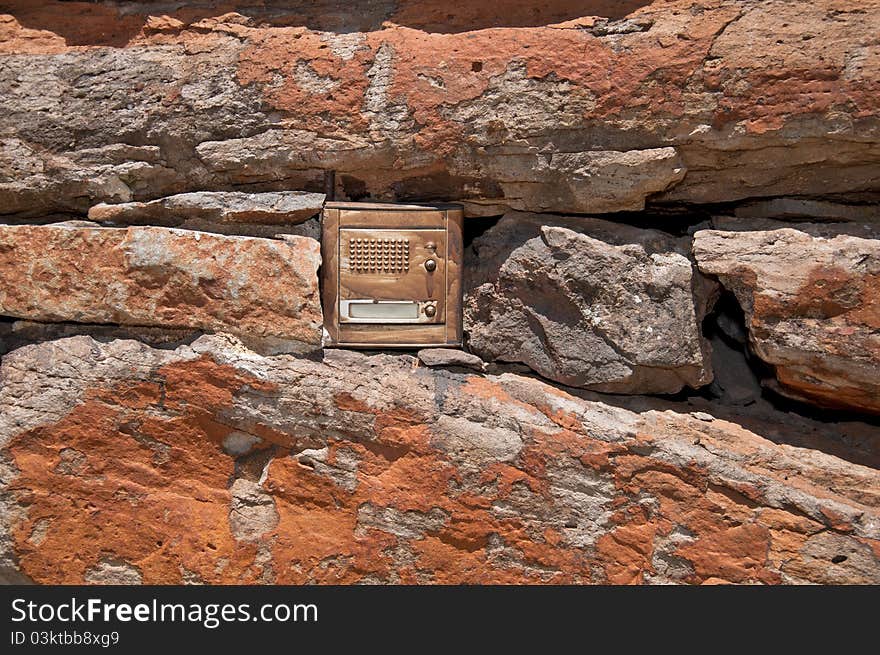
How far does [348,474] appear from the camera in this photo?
2.23m

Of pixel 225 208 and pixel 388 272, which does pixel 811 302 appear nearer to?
pixel 388 272

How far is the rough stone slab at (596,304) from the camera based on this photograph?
2203 mm

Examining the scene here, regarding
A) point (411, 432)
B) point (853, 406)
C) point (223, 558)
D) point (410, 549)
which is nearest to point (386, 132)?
point (411, 432)

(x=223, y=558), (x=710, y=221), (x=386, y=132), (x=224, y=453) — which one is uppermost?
(x=386, y=132)

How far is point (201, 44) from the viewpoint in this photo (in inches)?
92.3

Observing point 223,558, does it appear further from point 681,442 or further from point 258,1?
point 258,1

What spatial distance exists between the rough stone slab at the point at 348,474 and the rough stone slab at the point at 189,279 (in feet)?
0.32

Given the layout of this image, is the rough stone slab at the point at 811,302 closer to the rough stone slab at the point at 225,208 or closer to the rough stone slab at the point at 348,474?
the rough stone slab at the point at 348,474

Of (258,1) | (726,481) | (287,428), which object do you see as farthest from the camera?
(258,1)

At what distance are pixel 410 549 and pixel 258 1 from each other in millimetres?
1867

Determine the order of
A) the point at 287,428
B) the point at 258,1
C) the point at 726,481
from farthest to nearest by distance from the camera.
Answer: the point at 258,1 → the point at 287,428 → the point at 726,481

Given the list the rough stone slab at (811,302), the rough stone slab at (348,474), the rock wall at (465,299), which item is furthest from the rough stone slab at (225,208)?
the rough stone slab at (811,302)

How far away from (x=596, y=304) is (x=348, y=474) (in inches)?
37.2

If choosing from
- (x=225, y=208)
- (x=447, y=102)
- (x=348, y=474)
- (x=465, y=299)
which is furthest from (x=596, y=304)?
(x=225, y=208)
